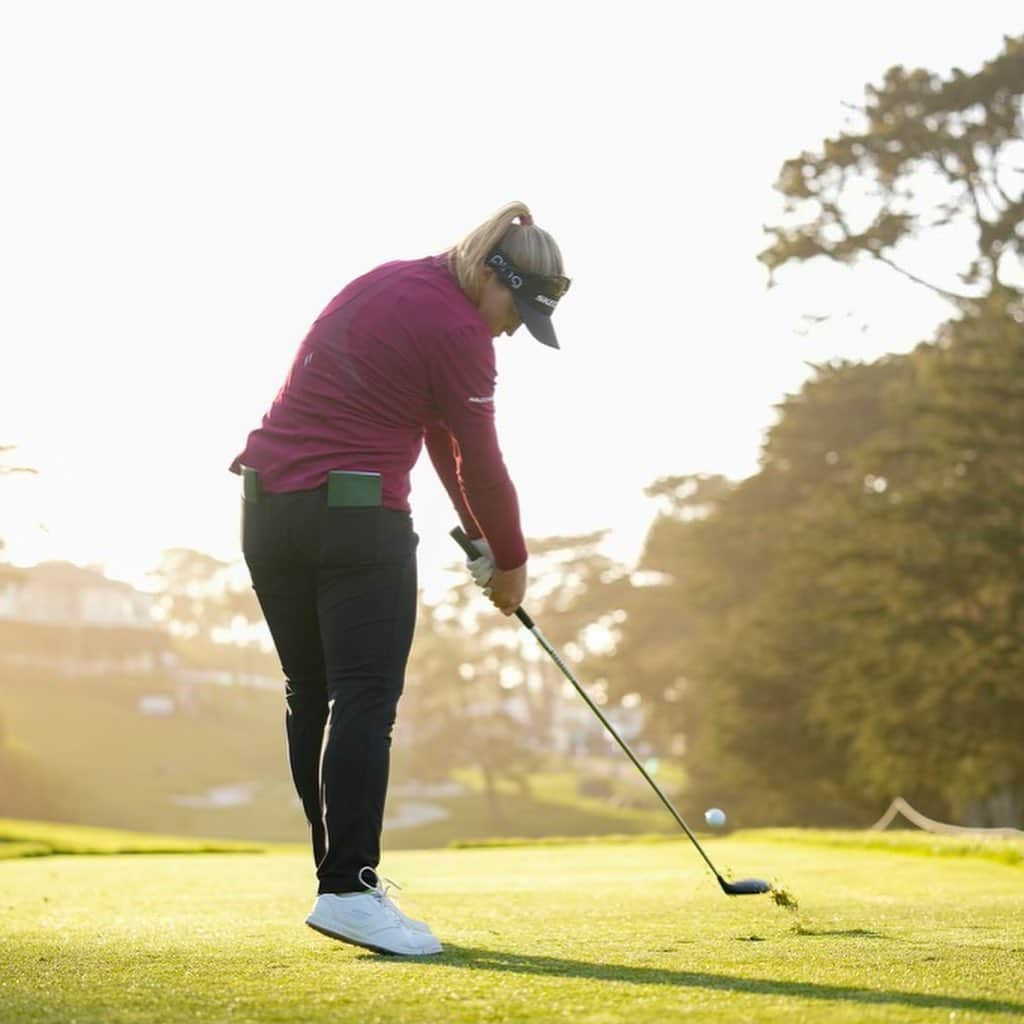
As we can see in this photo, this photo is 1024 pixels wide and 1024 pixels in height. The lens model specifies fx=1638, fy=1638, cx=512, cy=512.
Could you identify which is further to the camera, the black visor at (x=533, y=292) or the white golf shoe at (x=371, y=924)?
the black visor at (x=533, y=292)

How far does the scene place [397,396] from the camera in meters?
3.90

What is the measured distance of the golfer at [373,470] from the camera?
12.5 ft

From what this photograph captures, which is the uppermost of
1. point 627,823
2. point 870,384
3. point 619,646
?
point 870,384

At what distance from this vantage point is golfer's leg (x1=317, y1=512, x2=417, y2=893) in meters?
3.80

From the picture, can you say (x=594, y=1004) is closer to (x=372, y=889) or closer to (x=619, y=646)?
(x=372, y=889)

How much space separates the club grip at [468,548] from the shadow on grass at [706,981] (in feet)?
3.17

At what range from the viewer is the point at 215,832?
2040 inches

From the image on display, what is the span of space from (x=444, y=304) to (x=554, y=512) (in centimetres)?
6297

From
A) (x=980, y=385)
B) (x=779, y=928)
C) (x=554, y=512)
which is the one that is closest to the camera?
(x=779, y=928)

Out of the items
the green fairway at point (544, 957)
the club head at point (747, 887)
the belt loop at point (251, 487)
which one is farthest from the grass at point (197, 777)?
the belt loop at point (251, 487)

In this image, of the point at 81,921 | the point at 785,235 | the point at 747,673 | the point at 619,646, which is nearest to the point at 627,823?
the point at 619,646

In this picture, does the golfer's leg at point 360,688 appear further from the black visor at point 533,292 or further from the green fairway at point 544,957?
the black visor at point 533,292

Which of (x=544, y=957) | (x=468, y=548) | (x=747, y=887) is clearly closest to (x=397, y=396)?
(x=468, y=548)

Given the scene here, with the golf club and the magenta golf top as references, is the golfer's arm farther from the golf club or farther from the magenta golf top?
the magenta golf top
